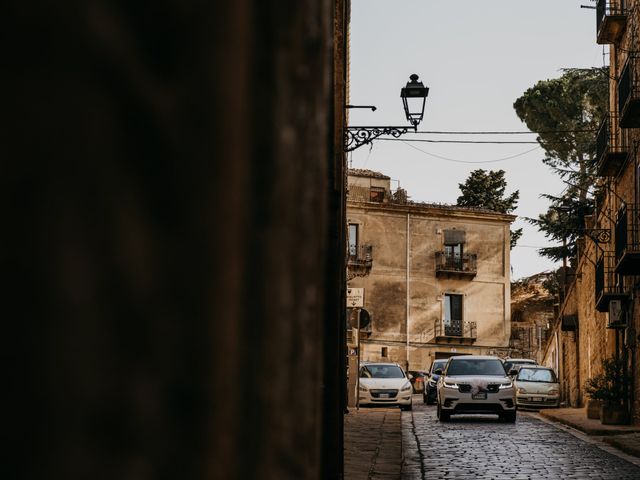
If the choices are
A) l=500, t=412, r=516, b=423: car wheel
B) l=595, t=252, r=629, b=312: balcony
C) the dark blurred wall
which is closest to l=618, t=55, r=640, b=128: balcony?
l=595, t=252, r=629, b=312: balcony

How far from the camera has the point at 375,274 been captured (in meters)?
54.1

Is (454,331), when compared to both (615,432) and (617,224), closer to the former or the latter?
(617,224)

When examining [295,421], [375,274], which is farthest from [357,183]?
[295,421]

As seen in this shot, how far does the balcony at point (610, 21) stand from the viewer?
80.6ft

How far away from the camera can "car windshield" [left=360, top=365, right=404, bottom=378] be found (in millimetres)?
30359

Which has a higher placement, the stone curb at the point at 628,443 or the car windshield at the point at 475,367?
the car windshield at the point at 475,367

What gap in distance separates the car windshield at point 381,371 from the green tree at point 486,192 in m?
36.2

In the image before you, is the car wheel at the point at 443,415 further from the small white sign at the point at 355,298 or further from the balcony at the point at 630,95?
the balcony at the point at 630,95

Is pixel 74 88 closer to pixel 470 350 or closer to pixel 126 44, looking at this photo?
pixel 126 44

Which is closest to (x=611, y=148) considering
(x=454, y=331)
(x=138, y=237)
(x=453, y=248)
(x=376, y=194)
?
(x=138, y=237)

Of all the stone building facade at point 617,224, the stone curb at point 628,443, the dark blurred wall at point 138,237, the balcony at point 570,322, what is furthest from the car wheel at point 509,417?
the dark blurred wall at point 138,237

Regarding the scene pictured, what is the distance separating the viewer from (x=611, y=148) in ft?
83.7

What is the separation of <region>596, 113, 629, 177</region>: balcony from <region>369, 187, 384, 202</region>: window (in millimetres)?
30376

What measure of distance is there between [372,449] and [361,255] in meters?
40.2
